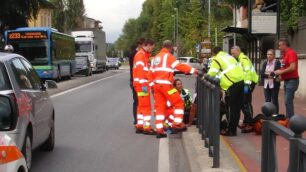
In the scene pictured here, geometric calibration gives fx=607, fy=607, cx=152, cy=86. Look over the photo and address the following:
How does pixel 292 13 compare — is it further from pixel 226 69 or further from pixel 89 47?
pixel 89 47

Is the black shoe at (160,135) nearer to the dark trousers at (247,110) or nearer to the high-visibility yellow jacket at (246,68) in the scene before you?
the dark trousers at (247,110)

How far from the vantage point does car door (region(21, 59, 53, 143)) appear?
8.28 metres

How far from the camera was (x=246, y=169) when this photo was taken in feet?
25.0

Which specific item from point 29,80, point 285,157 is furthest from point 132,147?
point 285,157

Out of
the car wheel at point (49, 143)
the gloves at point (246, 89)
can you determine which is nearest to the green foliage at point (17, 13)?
the gloves at point (246, 89)

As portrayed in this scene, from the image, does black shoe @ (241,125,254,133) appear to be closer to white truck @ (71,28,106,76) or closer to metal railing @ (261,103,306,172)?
metal railing @ (261,103,306,172)

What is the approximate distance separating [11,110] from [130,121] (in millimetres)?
7318

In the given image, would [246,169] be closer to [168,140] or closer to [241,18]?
[168,140]

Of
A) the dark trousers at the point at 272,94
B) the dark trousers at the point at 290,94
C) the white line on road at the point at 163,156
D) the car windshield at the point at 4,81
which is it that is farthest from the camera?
the dark trousers at the point at 272,94

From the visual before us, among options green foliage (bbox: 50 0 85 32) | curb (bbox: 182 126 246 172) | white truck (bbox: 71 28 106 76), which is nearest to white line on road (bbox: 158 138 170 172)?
curb (bbox: 182 126 246 172)

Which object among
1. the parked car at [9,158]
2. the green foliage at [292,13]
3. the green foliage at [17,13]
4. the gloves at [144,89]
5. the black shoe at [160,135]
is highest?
the green foliage at [17,13]

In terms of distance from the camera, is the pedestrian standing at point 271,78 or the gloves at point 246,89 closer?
the gloves at point 246,89

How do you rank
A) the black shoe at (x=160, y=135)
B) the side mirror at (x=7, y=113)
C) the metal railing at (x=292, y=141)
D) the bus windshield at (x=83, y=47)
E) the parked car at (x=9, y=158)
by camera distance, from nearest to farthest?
the metal railing at (x=292, y=141) → the parked car at (x=9, y=158) → the side mirror at (x=7, y=113) → the black shoe at (x=160, y=135) → the bus windshield at (x=83, y=47)

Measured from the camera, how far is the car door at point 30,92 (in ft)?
25.0
